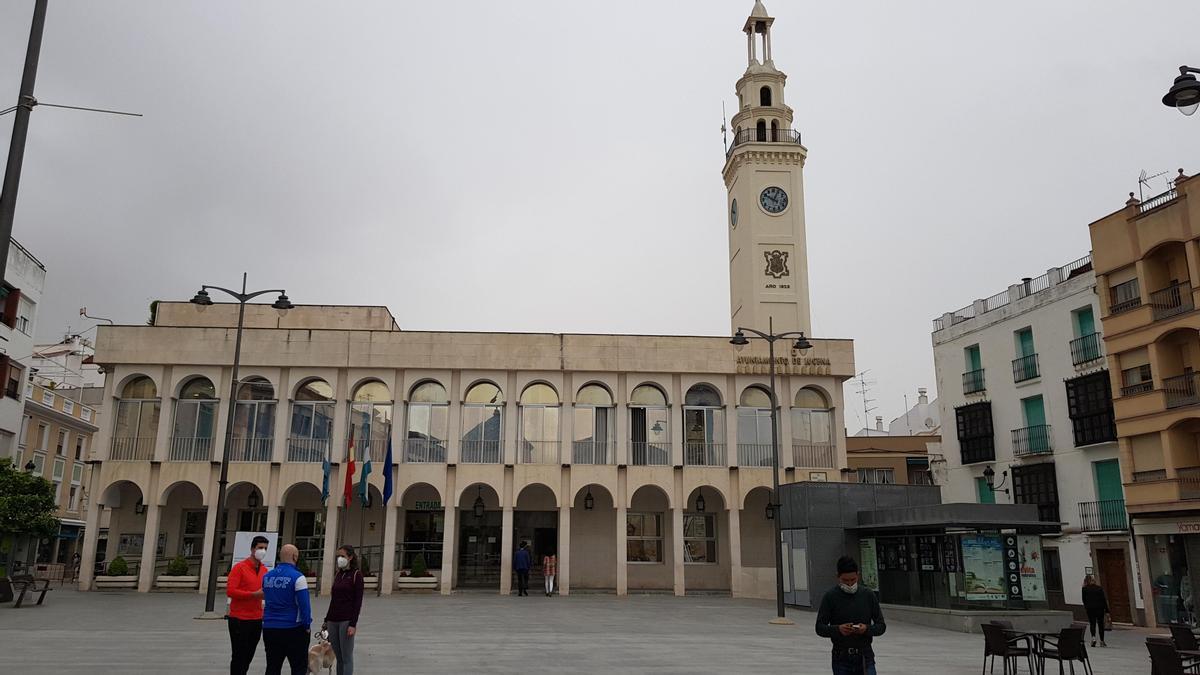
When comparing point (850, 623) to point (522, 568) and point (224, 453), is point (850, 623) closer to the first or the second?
point (224, 453)

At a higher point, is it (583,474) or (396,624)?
(583,474)

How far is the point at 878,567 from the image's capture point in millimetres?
25188

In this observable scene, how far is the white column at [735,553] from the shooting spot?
31906 mm

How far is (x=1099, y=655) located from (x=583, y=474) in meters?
18.6

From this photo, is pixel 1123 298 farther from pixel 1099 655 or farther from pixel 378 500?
pixel 378 500

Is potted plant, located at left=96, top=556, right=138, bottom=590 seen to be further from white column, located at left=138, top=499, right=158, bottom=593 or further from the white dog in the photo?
the white dog

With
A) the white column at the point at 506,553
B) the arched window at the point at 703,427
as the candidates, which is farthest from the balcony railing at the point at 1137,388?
the white column at the point at 506,553

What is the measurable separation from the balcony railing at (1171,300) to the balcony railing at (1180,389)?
1867mm

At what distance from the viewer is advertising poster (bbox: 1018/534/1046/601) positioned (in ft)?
70.3

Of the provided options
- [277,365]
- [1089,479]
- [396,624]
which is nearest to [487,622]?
[396,624]

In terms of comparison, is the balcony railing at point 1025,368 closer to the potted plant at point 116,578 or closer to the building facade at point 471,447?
the building facade at point 471,447

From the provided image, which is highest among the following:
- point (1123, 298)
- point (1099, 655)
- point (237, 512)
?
point (1123, 298)

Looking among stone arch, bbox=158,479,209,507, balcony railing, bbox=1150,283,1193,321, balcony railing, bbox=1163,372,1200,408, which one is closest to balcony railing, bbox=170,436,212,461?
stone arch, bbox=158,479,209,507

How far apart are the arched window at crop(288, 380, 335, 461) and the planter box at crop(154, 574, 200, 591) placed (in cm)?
542
